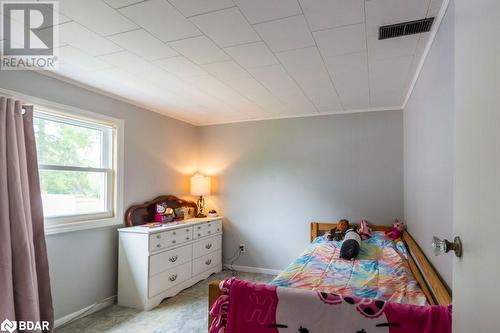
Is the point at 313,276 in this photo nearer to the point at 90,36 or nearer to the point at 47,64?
the point at 90,36

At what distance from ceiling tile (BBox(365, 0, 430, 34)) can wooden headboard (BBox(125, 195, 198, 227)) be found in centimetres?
297

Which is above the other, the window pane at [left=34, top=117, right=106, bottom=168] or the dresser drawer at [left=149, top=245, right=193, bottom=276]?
the window pane at [left=34, top=117, right=106, bottom=168]

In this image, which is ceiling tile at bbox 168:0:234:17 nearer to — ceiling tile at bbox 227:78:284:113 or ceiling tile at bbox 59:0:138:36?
ceiling tile at bbox 59:0:138:36

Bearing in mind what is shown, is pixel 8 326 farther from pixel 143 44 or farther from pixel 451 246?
pixel 451 246

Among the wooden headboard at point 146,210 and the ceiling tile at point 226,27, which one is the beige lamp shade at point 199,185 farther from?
the ceiling tile at point 226,27

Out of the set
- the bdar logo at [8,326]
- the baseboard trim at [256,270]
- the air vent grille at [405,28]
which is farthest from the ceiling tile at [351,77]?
the bdar logo at [8,326]

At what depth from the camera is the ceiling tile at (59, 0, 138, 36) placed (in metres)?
1.52

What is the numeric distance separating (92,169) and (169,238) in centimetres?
111

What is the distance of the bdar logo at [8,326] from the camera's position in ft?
6.38

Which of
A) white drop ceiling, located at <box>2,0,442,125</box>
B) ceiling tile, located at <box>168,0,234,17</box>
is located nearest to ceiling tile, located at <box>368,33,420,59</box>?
white drop ceiling, located at <box>2,0,442,125</box>

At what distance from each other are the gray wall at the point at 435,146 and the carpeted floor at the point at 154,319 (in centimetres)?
206

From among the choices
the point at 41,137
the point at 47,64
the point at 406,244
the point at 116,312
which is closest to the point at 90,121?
the point at 41,137

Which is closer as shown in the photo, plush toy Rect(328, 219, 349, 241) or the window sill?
the window sill

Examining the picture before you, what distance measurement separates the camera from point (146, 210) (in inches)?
138
